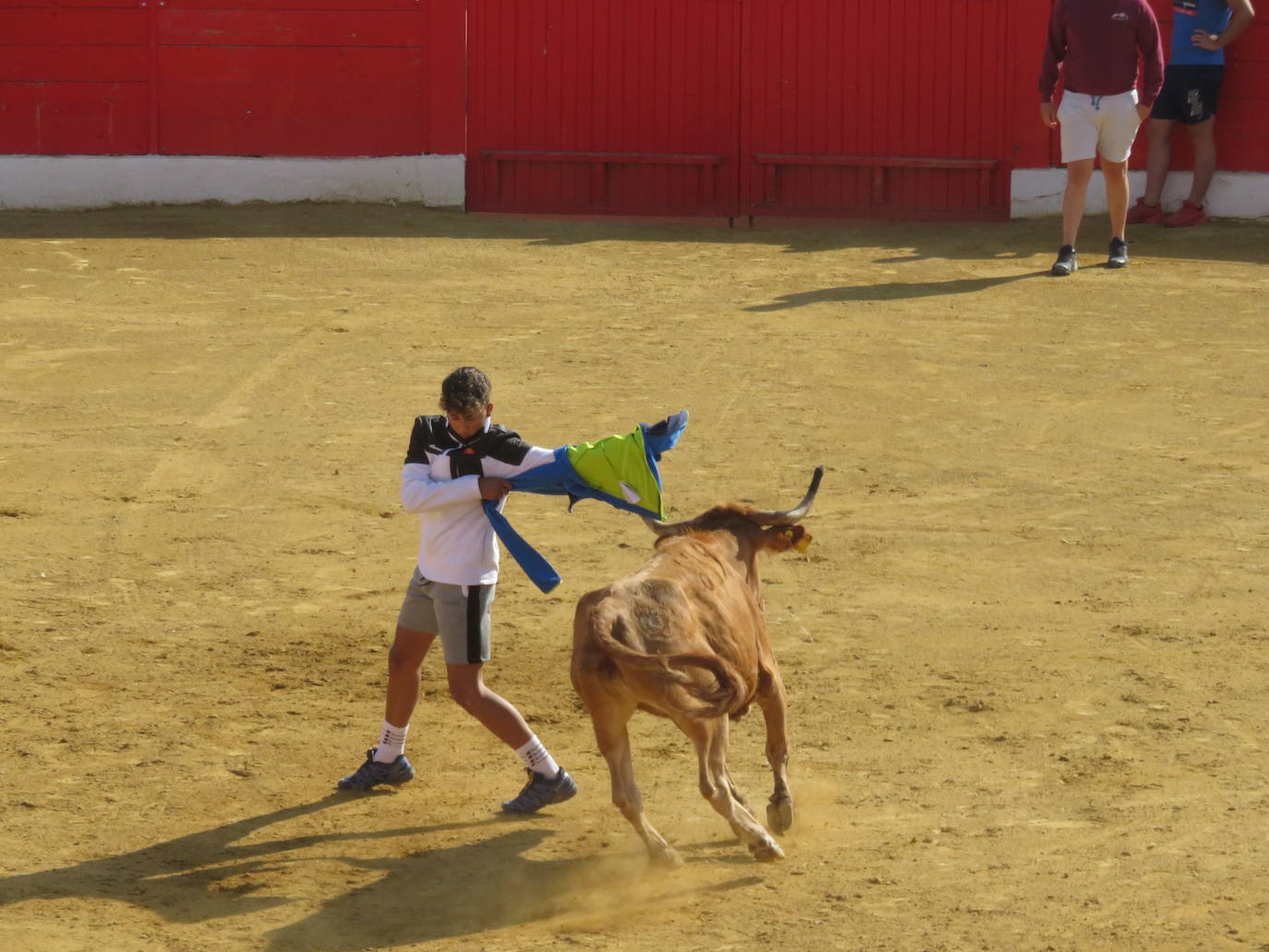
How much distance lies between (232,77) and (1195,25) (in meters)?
7.72

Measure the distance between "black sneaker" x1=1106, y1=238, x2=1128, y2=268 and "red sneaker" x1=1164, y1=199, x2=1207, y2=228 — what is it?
1460 mm

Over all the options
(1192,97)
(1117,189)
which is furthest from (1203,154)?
(1117,189)

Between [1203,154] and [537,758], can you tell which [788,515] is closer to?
[537,758]

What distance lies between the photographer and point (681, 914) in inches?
186

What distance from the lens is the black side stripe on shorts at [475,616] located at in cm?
533

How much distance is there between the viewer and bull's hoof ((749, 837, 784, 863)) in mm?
4848

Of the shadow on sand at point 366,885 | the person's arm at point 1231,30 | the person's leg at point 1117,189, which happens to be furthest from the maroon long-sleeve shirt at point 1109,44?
the shadow on sand at point 366,885

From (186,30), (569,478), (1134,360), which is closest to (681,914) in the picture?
(569,478)

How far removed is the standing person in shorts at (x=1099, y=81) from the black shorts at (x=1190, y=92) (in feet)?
5.10

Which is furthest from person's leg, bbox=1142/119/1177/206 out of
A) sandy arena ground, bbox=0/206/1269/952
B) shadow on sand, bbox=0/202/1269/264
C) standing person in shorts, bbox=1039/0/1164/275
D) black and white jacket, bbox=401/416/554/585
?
black and white jacket, bbox=401/416/554/585

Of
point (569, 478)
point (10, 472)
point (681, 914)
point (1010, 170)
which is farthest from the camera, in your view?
point (1010, 170)

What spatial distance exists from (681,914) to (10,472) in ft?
17.8

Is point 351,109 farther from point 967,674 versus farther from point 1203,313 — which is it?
point 967,674

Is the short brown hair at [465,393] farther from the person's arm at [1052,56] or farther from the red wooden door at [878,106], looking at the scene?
the red wooden door at [878,106]
